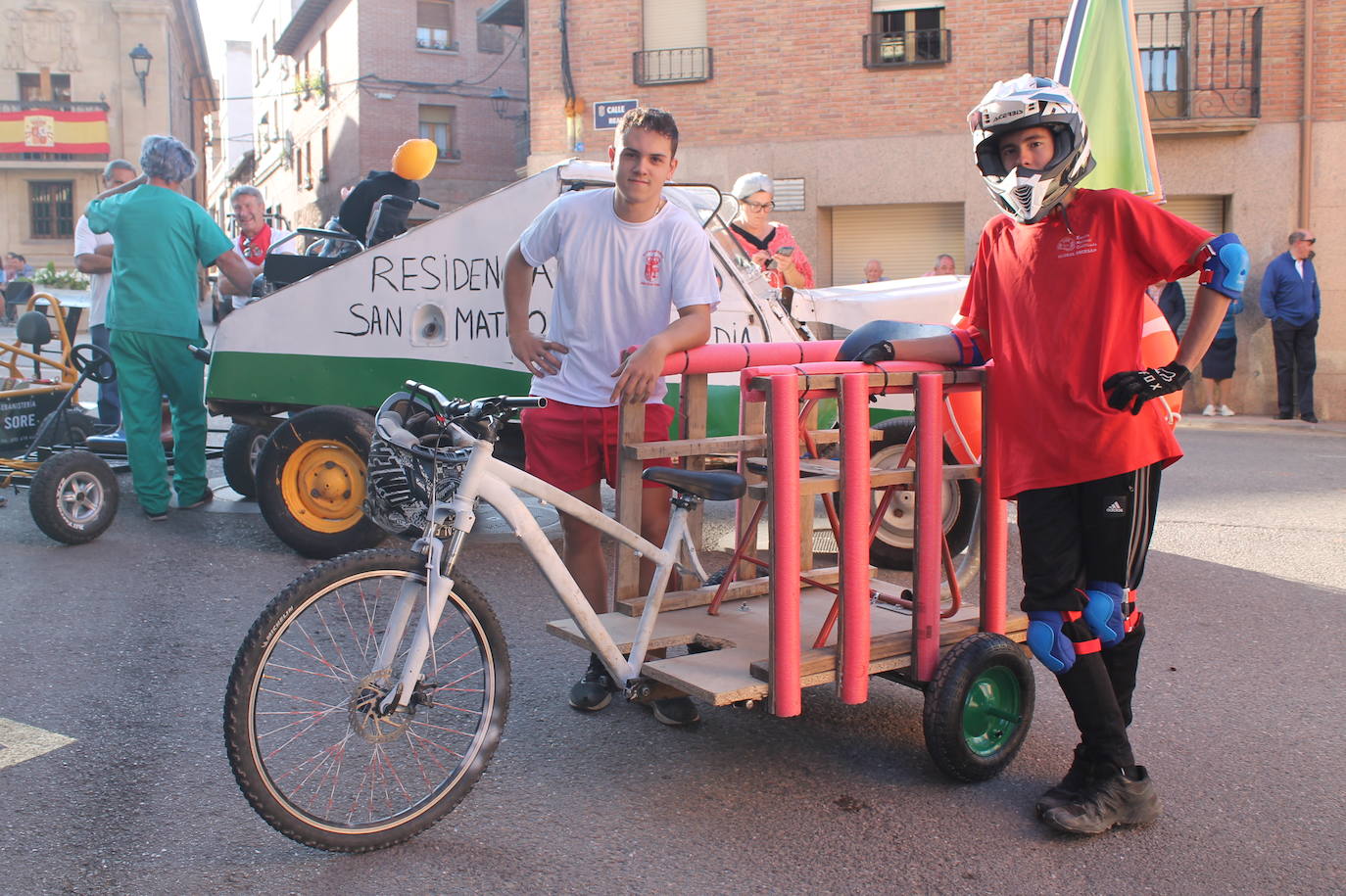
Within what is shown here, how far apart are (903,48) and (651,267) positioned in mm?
16149

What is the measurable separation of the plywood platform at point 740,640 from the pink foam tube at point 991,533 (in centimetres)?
9

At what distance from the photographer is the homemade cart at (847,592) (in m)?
3.39

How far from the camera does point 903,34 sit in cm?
1889

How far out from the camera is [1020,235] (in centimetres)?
343

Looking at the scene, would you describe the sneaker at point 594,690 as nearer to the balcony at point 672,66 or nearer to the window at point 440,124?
the balcony at point 672,66

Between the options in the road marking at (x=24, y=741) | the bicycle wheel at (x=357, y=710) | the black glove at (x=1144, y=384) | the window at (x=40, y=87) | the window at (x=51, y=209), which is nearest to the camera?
the bicycle wheel at (x=357, y=710)

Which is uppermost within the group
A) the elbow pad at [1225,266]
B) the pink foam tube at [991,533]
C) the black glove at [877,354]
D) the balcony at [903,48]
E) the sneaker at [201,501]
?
the balcony at [903,48]

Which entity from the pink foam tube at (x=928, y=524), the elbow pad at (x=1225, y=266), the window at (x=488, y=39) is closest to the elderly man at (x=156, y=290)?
the pink foam tube at (x=928, y=524)

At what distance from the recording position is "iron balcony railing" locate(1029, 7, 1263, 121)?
17.3 m

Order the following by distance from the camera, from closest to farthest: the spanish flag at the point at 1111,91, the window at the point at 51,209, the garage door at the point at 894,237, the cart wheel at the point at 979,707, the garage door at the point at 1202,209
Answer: the cart wheel at the point at 979,707
the spanish flag at the point at 1111,91
the garage door at the point at 1202,209
the garage door at the point at 894,237
the window at the point at 51,209

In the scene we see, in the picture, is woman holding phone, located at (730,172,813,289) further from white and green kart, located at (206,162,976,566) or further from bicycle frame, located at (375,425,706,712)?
bicycle frame, located at (375,425,706,712)

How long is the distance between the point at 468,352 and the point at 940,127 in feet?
44.5

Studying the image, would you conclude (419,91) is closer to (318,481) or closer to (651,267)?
(318,481)

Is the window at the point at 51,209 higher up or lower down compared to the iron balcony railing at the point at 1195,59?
higher up
